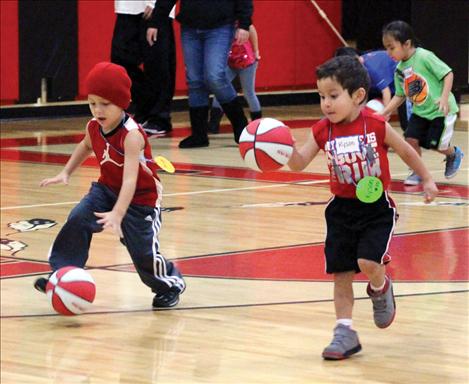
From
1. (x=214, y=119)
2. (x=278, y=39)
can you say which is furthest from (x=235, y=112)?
(x=278, y=39)

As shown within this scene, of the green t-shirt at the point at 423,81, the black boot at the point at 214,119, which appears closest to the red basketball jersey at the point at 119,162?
the green t-shirt at the point at 423,81

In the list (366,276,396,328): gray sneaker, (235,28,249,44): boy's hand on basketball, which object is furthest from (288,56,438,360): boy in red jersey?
(235,28,249,44): boy's hand on basketball

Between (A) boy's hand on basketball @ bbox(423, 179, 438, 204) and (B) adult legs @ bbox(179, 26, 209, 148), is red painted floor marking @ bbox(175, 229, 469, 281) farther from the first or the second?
(B) adult legs @ bbox(179, 26, 209, 148)

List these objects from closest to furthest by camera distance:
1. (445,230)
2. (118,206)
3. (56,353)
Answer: (56,353) < (118,206) < (445,230)

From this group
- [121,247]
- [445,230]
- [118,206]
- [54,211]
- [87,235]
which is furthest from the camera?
[54,211]

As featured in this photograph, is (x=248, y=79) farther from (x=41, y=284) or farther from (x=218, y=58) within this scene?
(x=41, y=284)

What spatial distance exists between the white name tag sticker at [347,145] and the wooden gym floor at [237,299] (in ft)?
2.60

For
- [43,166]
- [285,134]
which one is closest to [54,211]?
[43,166]

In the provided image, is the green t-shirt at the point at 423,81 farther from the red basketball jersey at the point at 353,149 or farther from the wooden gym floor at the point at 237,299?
the red basketball jersey at the point at 353,149

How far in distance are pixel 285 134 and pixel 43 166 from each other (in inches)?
266

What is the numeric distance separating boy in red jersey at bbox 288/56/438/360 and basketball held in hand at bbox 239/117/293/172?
0.08 m

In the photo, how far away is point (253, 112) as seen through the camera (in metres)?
14.7

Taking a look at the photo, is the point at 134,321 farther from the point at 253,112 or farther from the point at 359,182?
the point at 253,112

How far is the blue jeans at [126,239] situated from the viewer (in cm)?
656
